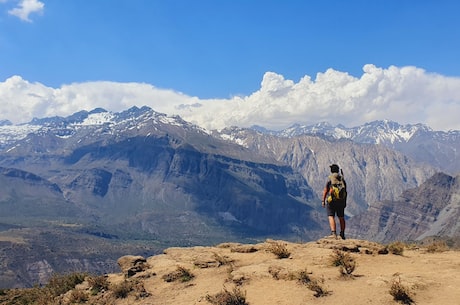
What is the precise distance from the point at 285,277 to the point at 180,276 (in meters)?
5.69

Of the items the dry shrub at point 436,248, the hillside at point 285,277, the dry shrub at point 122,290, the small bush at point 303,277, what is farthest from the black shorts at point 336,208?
the dry shrub at point 122,290

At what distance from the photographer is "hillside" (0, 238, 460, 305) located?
711 inches

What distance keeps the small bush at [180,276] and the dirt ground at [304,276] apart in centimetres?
17

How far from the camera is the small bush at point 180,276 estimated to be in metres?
23.1

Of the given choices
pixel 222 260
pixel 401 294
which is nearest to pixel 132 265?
pixel 222 260

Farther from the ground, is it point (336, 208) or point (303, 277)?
point (336, 208)

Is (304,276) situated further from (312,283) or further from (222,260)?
(222,260)

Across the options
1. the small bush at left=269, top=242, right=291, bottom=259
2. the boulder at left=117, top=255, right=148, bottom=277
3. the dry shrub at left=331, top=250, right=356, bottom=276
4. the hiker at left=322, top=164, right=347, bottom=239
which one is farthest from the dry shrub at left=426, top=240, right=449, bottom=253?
the boulder at left=117, top=255, right=148, bottom=277

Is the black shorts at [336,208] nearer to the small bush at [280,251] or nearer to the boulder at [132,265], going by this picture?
the small bush at [280,251]

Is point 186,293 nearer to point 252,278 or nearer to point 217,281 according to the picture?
point 217,281

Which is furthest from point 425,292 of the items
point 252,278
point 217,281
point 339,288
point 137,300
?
point 137,300

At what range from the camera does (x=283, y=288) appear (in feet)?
64.3

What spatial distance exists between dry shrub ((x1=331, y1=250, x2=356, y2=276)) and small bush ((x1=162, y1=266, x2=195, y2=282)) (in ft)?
22.7

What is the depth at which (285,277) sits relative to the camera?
20.5 metres
